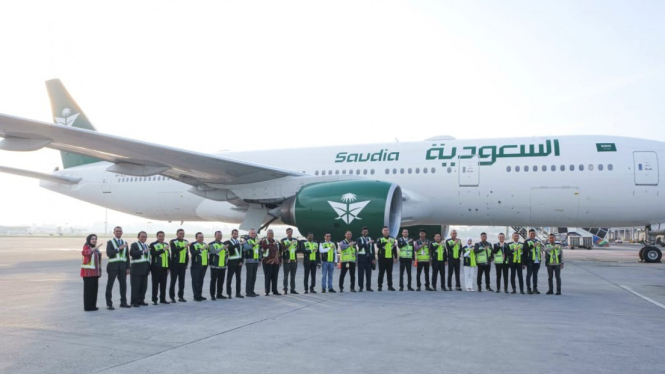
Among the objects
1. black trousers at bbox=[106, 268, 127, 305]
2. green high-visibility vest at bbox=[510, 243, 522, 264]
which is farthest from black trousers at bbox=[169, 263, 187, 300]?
green high-visibility vest at bbox=[510, 243, 522, 264]

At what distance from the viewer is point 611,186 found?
43.4ft

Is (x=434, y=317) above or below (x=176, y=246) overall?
below

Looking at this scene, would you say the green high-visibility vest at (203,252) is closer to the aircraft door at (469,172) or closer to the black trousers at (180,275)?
the black trousers at (180,275)

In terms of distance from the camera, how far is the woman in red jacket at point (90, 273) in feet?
22.8

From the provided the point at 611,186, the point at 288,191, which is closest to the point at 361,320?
the point at 288,191

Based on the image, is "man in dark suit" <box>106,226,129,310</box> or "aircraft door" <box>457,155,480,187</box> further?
"aircraft door" <box>457,155,480,187</box>

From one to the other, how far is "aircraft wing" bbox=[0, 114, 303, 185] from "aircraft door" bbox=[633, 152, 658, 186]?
9123 millimetres

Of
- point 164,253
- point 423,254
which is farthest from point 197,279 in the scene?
point 423,254

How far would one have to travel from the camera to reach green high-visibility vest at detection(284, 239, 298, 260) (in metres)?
Answer: 9.21

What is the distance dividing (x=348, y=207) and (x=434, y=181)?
3.60 metres

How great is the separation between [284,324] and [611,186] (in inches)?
428

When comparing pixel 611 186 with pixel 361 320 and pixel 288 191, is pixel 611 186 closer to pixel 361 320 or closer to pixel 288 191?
pixel 288 191

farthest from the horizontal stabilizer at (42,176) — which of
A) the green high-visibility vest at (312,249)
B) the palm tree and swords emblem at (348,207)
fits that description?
the green high-visibility vest at (312,249)

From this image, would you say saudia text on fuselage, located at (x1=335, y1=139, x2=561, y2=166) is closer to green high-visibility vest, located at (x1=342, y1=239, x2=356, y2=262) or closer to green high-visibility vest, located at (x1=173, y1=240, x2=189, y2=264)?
green high-visibility vest, located at (x1=342, y1=239, x2=356, y2=262)
